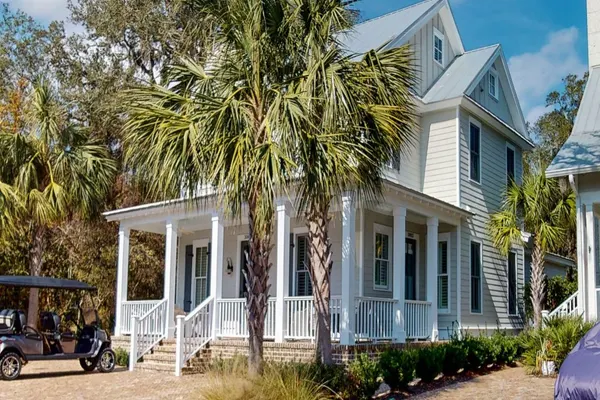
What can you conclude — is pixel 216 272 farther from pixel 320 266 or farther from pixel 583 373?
pixel 583 373

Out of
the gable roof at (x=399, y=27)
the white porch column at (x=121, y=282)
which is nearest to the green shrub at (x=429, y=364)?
the gable roof at (x=399, y=27)

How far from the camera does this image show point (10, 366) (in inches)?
536

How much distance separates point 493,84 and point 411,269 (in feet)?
23.3

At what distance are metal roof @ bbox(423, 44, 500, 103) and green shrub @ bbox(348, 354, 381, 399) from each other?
938 centimetres

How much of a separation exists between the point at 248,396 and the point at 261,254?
2236 millimetres

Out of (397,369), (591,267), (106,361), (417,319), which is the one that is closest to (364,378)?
(397,369)

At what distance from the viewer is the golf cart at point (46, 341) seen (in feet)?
44.6

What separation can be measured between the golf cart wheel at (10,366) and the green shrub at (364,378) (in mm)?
7131

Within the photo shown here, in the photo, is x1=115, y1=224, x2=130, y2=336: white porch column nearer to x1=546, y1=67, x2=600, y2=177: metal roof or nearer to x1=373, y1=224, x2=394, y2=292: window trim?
x1=373, y1=224, x2=394, y2=292: window trim

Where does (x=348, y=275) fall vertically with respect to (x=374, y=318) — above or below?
above

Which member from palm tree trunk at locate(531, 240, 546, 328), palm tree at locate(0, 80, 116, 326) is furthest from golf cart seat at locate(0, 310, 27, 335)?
palm tree trunk at locate(531, 240, 546, 328)

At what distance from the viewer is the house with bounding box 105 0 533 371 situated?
Result: 14.5 meters

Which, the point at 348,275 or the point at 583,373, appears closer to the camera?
the point at 583,373

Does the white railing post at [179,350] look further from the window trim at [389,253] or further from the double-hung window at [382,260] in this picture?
the double-hung window at [382,260]
